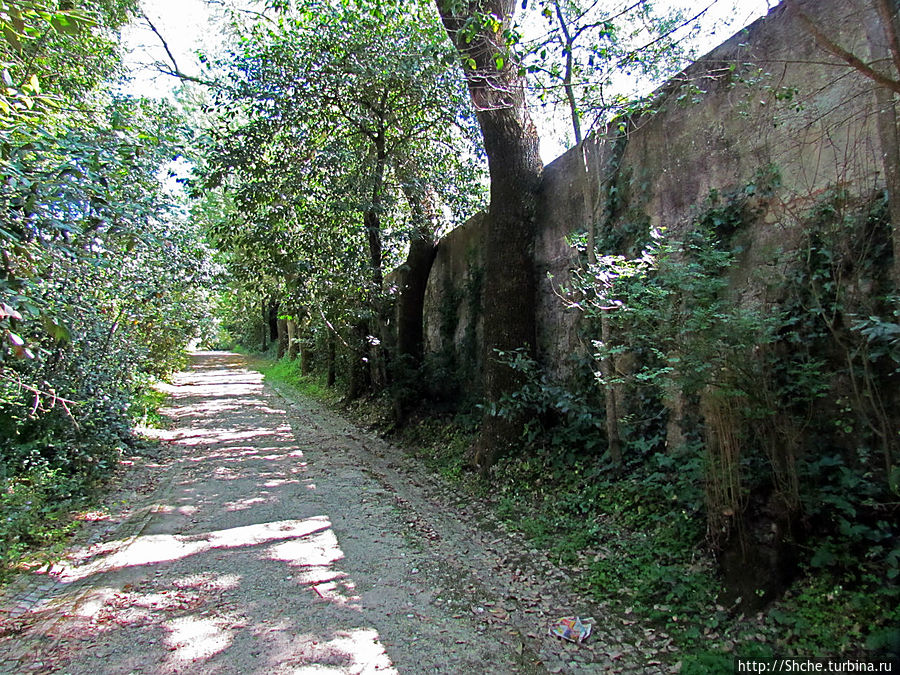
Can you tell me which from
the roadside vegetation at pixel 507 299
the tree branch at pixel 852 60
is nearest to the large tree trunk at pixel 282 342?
the roadside vegetation at pixel 507 299

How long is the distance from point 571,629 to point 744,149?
382 centimetres

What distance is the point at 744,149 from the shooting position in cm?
404

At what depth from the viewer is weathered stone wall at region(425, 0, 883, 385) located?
3.35m

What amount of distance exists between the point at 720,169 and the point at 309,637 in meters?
4.66

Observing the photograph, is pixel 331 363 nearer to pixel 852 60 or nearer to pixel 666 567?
pixel 666 567

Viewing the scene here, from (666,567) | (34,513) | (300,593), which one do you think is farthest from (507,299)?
(34,513)

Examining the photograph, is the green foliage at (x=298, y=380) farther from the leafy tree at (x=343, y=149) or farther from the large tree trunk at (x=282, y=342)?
the leafy tree at (x=343, y=149)

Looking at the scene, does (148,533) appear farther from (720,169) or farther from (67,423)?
(720,169)

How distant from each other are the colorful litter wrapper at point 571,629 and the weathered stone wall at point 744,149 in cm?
267

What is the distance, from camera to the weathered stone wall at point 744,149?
3352 millimetres

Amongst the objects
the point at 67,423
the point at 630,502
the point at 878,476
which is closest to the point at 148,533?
the point at 67,423

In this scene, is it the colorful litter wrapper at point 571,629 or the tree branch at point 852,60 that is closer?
the tree branch at point 852,60

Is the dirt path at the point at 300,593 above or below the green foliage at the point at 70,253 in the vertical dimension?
below

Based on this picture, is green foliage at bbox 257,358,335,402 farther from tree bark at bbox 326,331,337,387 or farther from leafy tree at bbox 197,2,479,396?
leafy tree at bbox 197,2,479,396
